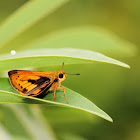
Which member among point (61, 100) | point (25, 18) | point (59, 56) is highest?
point (25, 18)

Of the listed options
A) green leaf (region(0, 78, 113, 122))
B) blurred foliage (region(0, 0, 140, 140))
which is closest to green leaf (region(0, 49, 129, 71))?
green leaf (region(0, 78, 113, 122))

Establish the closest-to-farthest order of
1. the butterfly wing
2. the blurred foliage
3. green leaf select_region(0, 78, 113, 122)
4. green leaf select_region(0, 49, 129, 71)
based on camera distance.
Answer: green leaf select_region(0, 49, 129, 71), green leaf select_region(0, 78, 113, 122), the butterfly wing, the blurred foliage

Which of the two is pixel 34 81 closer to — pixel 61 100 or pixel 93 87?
pixel 61 100

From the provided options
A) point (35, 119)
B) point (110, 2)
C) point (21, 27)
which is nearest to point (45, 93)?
point (35, 119)

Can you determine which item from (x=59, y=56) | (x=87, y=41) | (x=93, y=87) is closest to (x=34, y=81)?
(x=59, y=56)

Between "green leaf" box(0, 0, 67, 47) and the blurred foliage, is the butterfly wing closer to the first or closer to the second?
the blurred foliage

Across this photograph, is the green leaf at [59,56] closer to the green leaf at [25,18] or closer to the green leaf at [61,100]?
A: the green leaf at [61,100]

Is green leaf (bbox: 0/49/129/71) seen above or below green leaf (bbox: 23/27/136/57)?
below
